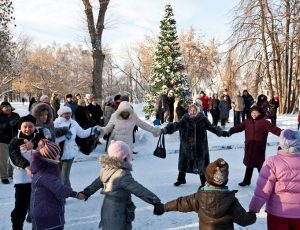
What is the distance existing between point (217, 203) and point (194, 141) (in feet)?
14.0

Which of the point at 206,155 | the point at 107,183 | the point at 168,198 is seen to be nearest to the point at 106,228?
the point at 107,183

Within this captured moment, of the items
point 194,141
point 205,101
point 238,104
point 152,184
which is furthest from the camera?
point 205,101

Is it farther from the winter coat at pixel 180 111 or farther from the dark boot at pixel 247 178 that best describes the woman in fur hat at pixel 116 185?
the winter coat at pixel 180 111

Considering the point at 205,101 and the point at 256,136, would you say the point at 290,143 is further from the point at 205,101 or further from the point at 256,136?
the point at 205,101

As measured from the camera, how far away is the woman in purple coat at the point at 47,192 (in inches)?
166

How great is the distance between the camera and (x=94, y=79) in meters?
18.0

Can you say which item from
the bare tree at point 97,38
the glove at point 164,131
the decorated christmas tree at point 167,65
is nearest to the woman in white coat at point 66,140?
the glove at point 164,131

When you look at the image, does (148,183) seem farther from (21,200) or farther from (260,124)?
(21,200)

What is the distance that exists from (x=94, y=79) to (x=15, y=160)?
13.2 m

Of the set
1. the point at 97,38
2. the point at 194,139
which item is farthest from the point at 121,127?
the point at 97,38

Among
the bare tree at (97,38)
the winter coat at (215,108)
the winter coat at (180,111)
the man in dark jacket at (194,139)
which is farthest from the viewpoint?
the winter coat at (215,108)

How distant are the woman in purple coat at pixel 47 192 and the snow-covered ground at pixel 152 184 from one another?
1643 millimetres

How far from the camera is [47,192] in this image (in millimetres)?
4242

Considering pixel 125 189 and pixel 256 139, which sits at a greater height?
pixel 256 139
